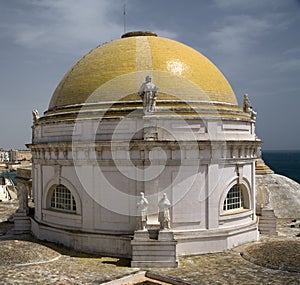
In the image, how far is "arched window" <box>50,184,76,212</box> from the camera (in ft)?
81.0

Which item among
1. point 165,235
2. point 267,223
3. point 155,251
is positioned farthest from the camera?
point 267,223

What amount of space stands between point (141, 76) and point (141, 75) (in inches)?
2.8

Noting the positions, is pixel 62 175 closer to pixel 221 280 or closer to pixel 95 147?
pixel 95 147

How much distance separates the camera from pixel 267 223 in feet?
93.9

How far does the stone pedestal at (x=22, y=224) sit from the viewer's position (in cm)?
2883

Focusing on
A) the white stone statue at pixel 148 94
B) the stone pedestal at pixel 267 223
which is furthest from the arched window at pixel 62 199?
the stone pedestal at pixel 267 223

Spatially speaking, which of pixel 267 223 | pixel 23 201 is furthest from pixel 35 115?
pixel 267 223

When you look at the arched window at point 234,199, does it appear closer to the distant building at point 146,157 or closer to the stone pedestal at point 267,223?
the distant building at point 146,157

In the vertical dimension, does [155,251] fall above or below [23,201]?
below

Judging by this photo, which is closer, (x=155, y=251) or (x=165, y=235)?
(x=155, y=251)

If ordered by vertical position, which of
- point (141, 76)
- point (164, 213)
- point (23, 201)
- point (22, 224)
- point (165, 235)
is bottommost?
point (22, 224)

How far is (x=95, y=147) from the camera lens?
22.8 meters

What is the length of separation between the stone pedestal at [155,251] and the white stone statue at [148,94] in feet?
22.1

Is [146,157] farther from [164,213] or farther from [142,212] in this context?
[164,213]
